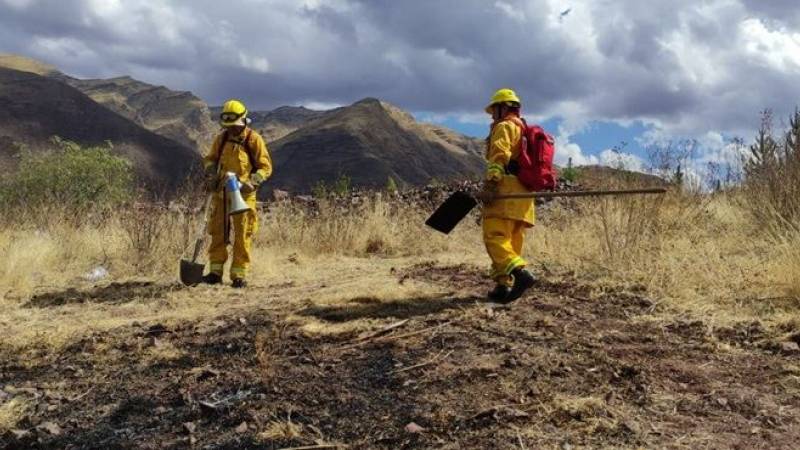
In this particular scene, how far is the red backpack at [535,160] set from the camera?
5816 mm

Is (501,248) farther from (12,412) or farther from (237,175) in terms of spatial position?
(12,412)

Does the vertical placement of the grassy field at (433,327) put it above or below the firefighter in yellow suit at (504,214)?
below

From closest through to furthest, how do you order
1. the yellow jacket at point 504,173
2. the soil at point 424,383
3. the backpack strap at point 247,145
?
1. the soil at point 424,383
2. the yellow jacket at point 504,173
3. the backpack strap at point 247,145

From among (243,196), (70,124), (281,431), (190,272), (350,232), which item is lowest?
(281,431)

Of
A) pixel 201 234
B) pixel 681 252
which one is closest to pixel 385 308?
pixel 201 234

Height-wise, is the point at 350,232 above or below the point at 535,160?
below

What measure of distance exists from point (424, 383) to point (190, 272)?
405 centimetres

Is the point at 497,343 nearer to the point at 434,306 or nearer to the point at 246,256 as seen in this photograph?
the point at 434,306

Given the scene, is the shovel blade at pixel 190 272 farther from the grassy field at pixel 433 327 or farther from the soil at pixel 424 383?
the soil at pixel 424 383

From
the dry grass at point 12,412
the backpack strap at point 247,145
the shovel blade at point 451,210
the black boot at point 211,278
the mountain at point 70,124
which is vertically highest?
the mountain at point 70,124

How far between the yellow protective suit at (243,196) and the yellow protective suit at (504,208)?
284 cm

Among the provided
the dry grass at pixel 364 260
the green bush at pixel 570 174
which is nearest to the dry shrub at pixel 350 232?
the dry grass at pixel 364 260

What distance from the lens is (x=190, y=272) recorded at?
23.7ft

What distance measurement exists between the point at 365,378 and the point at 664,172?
631cm
